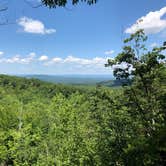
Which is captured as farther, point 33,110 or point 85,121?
point 33,110

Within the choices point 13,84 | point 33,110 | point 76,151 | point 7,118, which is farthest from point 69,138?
point 13,84

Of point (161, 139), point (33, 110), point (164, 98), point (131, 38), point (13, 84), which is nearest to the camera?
point (161, 139)

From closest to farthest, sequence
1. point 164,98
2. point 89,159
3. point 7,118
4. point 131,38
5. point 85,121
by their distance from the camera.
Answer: point 164,98, point 131,38, point 89,159, point 85,121, point 7,118

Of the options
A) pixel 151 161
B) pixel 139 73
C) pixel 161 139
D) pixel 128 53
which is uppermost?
pixel 128 53

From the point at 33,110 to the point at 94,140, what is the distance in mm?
26389

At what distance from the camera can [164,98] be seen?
16219 millimetres

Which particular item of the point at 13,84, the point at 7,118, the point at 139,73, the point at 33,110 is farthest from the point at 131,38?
the point at 13,84

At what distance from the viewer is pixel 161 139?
33.0ft

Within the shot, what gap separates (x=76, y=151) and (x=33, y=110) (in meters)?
26.2

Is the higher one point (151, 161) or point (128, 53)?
point (128, 53)

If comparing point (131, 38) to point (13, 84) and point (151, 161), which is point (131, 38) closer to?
point (151, 161)

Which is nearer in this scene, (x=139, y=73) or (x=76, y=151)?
(x=139, y=73)

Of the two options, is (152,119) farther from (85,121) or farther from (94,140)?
(85,121)

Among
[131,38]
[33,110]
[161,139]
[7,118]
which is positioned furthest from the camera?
[33,110]
